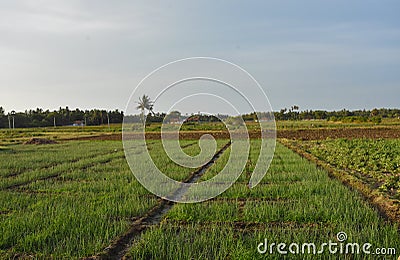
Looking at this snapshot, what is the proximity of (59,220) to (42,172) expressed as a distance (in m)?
6.04

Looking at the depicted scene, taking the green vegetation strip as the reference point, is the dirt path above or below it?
below

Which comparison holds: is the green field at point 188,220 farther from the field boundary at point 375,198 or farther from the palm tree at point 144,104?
the palm tree at point 144,104

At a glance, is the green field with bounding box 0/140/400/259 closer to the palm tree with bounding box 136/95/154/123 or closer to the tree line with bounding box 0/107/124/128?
the palm tree with bounding box 136/95/154/123

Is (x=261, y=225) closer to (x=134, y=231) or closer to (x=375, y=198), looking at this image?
(x=134, y=231)

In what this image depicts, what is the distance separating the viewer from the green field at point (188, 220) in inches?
159

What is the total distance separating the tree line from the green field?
155 ft

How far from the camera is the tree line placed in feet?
181

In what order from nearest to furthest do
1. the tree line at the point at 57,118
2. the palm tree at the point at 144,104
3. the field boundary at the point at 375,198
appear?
the field boundary at the point at 375,198 < the palm tree at the point at 144,104 < the tree line at the point at 57,118

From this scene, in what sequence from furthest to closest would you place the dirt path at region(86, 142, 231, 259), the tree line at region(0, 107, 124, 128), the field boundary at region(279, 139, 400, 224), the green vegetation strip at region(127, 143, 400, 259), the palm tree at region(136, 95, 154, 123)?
the tree line at region(0, 107, 124, 128) → the palm tree at region(136, 95, 154, 123) → the field boundary at region(279, 139, 400, 224) → the dirt path at region(86, 142, 231, 259) → the green vegetation strip at region(127, 143, 400, 259)

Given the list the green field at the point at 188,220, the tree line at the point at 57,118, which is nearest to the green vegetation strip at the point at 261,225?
the green field at the point at 188,220

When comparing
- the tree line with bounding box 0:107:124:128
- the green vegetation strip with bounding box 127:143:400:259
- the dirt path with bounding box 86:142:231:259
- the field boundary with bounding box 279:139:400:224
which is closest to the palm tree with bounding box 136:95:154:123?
the dirt path with bounding box 86:142:231:259

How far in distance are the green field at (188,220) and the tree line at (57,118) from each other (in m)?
47.3

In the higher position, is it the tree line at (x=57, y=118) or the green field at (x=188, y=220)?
the tree line at (x=57, y=118)

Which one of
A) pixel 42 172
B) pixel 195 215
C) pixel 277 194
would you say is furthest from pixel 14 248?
pixel 42 172
